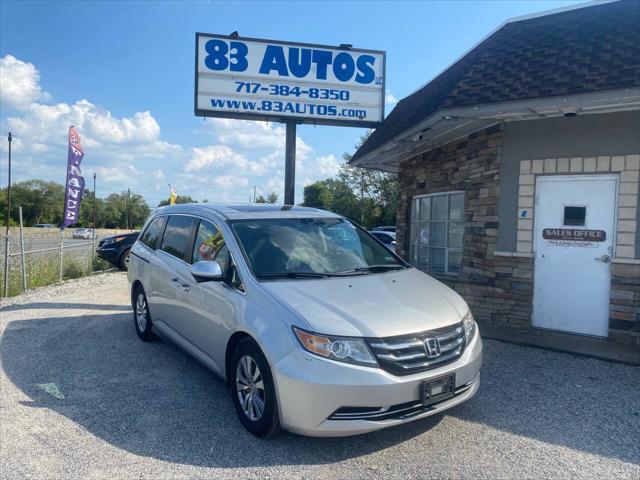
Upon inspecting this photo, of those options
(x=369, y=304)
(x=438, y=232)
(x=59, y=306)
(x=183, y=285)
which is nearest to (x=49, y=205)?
(x=59, y=306)

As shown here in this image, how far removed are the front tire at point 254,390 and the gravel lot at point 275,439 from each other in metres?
0.14

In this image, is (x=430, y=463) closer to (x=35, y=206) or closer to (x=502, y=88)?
(x=502, y=88)

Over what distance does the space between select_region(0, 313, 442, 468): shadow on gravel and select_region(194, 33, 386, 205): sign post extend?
4643mm

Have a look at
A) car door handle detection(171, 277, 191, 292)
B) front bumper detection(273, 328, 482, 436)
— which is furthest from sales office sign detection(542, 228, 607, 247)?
car door handle detection(171, 277, 191, 292)

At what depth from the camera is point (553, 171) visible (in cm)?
649

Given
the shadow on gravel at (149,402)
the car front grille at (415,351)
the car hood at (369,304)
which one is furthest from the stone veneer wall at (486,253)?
the car front grille at (415,351)

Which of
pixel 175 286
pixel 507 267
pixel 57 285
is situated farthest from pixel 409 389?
pixel 57 285

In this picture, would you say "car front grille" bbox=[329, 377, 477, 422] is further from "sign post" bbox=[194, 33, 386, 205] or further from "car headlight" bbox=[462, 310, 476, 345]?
"sign post" bbox=[194, 33, 386, 205]

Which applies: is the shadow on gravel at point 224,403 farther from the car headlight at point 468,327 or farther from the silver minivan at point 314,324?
the car headlight at point 468,327

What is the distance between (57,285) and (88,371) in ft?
24.4

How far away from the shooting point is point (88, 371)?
5.16 m

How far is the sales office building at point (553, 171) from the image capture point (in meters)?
5.90

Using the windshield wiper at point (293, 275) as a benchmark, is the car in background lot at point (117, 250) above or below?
below

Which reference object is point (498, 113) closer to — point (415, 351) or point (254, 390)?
point (415, 351)
